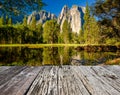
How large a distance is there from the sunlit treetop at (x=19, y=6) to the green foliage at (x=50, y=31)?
10382 centimetres

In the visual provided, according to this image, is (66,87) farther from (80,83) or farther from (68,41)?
(68,41)

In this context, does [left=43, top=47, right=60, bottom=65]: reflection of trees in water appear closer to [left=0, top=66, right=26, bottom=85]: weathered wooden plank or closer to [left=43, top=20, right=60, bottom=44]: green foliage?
[left=0, top=66, right=26, bottom=85]: weathered wooden plank

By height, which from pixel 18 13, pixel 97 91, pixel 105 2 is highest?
pixel 105 2

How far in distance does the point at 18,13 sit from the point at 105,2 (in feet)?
74.8

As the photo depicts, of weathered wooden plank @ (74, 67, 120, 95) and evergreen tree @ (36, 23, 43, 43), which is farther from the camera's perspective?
evergreen tree @ (36, 23, 43, 43)

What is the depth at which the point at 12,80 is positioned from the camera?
3.62 metres

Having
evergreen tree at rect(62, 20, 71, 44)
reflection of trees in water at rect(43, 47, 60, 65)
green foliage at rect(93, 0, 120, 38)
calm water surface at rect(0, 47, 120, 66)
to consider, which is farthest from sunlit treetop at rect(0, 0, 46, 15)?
evergreen tree at rect(62, 20, 71, 44)

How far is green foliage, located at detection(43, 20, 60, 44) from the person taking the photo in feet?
393

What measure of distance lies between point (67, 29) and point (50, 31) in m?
17.5

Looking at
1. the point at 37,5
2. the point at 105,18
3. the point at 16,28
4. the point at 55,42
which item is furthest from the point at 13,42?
the point at 37,5

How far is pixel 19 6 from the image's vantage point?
50.3 ft

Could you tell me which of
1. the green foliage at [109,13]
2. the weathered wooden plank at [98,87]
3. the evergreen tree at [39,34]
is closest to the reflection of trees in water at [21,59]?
the green foliage at [109,13]

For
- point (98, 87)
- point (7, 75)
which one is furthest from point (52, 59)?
point (98, 87)

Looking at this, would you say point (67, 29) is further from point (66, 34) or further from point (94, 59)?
point (94, 59)
